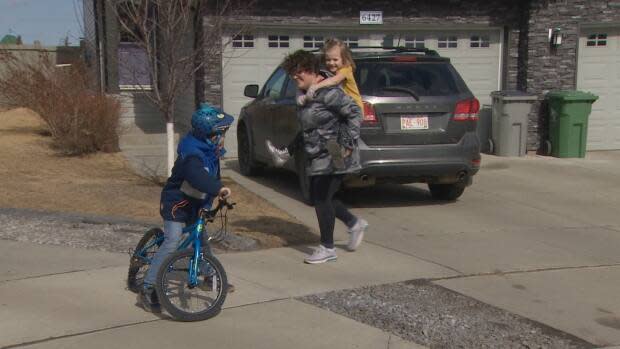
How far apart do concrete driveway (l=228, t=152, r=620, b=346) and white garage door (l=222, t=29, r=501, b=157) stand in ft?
6.69

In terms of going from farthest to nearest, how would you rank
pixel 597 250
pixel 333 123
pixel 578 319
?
1. pixel 597 250
2. pixel 333 123
3. pixel 578 319

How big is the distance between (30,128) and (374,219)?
33.1 feet

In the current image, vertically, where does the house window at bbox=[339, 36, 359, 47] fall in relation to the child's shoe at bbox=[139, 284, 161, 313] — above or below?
above

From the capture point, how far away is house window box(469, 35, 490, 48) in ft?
44.7

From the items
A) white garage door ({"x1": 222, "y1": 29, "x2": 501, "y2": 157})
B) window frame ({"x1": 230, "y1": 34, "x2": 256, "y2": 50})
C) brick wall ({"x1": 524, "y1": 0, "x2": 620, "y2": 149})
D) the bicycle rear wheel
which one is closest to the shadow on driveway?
white garage door ({"x1": 222, "y1": 29, "x2": 501, "y2": 157})

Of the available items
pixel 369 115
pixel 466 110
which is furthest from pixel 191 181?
pixel 466 110

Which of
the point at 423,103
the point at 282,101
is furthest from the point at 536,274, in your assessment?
the point at 282,101

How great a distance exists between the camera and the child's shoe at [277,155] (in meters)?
9.33

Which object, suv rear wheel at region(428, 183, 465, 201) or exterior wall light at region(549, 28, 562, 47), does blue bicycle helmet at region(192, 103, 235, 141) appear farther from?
exterior wall light at region(549, 28, 562, 47)

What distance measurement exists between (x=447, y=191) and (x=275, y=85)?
2.61 m

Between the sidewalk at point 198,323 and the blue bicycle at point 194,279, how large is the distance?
0.36 ft

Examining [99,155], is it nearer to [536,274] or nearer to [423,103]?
[423,103]

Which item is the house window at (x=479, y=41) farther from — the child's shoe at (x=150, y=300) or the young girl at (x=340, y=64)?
the child's shoe at (x=150, y=300)

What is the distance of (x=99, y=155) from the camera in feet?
41.5
